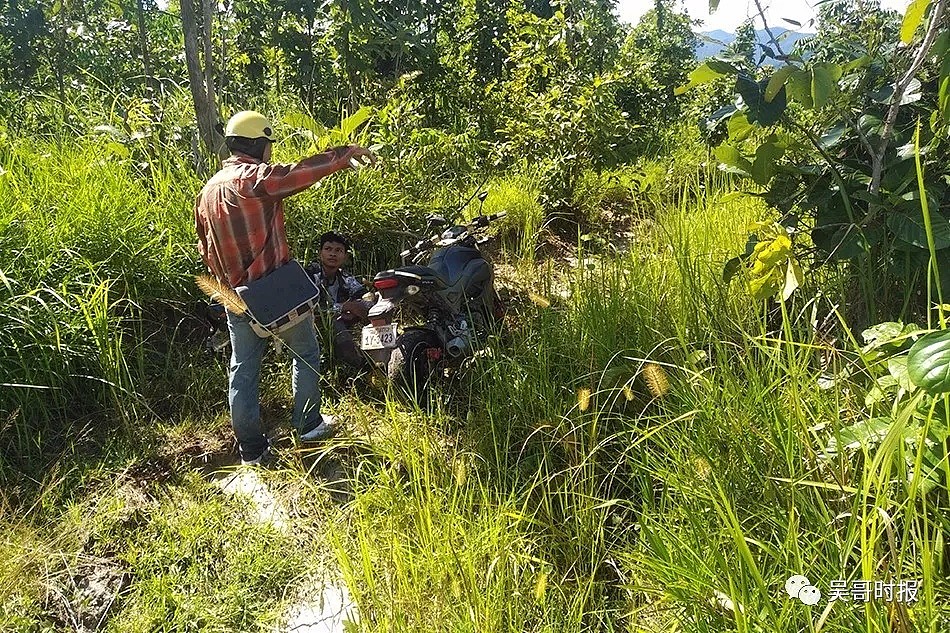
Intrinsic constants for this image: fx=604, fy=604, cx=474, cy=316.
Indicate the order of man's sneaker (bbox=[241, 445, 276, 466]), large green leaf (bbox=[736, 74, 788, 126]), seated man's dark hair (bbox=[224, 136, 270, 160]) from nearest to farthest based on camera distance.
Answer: large green leaf (bbox=[736, 74, 788, 126]), seated man's dark hair (bbox=[224, 136, 270, 160]), man's sneaker (bbox=[241, 445, 276, 466])

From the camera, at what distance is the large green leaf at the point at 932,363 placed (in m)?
1.07

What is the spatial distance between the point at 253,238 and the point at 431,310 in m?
0.94

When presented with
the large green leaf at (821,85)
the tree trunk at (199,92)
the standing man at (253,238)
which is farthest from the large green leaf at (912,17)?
the tree trunk at (199,92)

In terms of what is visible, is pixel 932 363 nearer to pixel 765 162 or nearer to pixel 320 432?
pixel 765 162

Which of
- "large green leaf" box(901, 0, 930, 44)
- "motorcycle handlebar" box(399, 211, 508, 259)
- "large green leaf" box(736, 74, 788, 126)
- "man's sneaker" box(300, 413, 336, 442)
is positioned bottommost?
"man's sneaker" box(300, 413, 336, 442)

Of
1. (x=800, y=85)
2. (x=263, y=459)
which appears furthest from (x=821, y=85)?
(x=263, y=459)

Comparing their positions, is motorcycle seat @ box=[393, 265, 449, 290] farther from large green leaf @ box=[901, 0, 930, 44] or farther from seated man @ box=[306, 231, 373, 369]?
large green leaf @ box=[901, 0, 930, 44]

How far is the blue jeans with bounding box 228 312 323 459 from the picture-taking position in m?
2.58

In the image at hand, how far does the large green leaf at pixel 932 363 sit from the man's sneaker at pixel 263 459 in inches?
92.1

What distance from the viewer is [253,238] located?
2484mm

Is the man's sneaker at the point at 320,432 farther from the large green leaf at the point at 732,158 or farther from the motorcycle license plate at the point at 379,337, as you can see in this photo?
the large green leaf at the point at 732,158

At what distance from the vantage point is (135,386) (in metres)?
2.92

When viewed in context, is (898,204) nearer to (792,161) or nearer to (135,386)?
(792,161)

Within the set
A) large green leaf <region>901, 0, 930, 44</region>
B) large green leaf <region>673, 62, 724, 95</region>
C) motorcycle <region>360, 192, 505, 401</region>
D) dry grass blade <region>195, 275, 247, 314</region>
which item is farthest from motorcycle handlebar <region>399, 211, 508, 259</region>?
large green leaf <region>901, 0, 930, 44</region>
